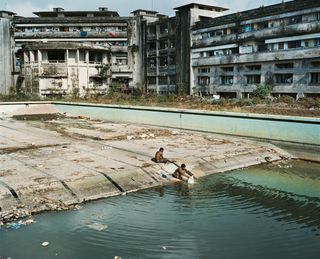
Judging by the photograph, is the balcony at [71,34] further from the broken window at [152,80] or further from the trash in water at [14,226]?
the trash in water at [14,226]

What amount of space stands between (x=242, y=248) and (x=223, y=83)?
39653 millimetres

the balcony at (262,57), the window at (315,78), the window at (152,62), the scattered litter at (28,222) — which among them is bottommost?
the scattered litter at (28,222)

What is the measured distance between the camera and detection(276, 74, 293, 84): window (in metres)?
39.5

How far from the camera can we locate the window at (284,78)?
3950 cm

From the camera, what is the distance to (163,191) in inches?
523

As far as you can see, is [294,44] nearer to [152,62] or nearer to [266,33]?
[266,33]

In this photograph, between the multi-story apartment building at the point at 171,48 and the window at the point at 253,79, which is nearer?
the window at the point at 253,79

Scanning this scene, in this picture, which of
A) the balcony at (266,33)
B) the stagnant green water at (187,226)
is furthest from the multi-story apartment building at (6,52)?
the stagnant green water at (187,226)

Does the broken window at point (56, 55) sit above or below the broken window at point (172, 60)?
above

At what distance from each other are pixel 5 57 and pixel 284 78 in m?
40.2

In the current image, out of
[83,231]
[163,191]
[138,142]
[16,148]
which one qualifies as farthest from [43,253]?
[138,142]

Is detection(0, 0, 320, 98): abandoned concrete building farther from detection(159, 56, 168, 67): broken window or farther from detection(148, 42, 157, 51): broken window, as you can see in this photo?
detection(148, 42, 157, 51): broken window

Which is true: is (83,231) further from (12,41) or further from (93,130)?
(12,41)

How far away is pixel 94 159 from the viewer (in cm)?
1611
